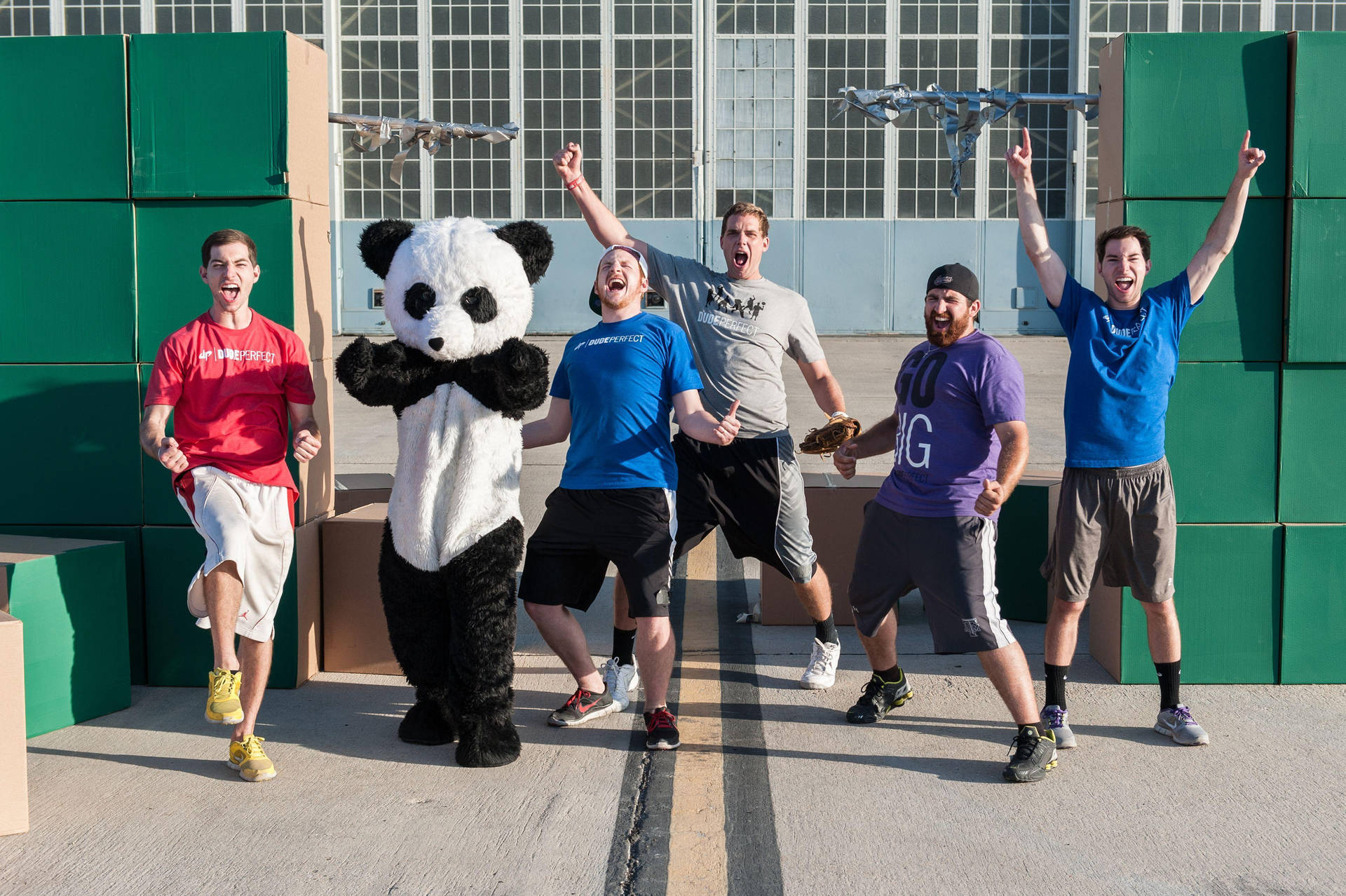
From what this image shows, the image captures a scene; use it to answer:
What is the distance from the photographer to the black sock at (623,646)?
16.4ft

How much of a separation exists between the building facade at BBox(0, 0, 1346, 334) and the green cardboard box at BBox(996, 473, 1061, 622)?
15.0m

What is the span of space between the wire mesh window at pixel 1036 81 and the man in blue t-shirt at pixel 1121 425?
1661 centimetres

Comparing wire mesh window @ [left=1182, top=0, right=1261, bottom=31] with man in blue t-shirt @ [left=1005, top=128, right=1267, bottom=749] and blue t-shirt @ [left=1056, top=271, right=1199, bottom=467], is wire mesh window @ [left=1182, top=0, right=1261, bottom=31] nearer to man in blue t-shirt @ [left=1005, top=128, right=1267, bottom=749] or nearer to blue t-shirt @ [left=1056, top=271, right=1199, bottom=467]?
man in blue t-shirt @ [left=1005, top=128, right=1267, bottom=749]

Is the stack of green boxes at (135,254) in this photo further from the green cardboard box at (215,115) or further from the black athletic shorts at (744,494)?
the black athletic shorts at (744,494)

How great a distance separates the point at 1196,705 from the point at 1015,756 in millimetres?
1130

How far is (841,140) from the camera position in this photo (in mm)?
20641

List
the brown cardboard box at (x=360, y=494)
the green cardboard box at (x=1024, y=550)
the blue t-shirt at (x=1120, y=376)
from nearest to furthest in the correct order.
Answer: the blue t-shirt at (x=1120, y=376), the green cardboard box at (x=1024, y=550), the brown cardboard box at (x=360, y=494)

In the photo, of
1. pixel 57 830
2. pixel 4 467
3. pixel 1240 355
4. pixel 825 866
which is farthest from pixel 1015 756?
pixel 4 467

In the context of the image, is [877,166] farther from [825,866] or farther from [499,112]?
[825,866]

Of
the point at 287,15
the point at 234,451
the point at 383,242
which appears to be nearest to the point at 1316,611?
the point at 383,242

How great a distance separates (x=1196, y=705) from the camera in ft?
15.6

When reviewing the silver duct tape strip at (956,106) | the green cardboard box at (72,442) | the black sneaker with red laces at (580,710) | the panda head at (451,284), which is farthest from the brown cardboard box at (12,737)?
the silver duct tape strip at (956,106)

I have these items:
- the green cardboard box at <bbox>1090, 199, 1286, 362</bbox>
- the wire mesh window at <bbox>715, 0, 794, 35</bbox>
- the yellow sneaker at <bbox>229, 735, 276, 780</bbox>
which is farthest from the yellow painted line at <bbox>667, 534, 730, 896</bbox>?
the wire mesh window at <bbox>715, 0, 794, 35</bbox>

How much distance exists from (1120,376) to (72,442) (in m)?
4.10
